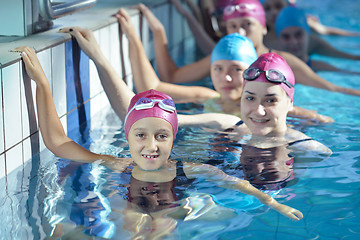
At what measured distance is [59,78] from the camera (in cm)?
388

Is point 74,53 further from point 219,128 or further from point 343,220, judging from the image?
point 343,220

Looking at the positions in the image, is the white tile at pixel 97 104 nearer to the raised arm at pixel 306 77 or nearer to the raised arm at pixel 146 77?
the raised arm at pixel 146 77

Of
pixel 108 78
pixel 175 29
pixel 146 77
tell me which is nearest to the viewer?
pixel 108 78

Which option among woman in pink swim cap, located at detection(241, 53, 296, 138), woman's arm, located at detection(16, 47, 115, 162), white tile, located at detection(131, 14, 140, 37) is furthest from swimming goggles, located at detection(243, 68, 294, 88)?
white tile, located at detection(131, 14, 140, 37)

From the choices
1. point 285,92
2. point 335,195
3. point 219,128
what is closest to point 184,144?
point 219,128

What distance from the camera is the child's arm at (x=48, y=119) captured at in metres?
3.31

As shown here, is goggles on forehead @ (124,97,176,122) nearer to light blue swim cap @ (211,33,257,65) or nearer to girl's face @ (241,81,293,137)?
girl's face @ (241,81,293,137)

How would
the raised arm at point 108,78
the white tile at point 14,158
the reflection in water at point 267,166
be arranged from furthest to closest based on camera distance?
the raised arm at point 108,78 < the reflection in water at point 267,166 < the white tile at point 14,158

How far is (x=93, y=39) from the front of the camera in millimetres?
4234

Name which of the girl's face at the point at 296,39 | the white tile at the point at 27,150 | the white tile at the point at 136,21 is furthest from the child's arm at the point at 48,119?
the girl's face at the point at 296,39

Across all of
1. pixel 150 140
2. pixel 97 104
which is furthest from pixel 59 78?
pixel 150 140

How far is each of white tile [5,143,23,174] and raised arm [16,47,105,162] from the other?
0.18 metres

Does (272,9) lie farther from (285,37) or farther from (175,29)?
(175,29)

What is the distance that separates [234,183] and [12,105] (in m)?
1.43
